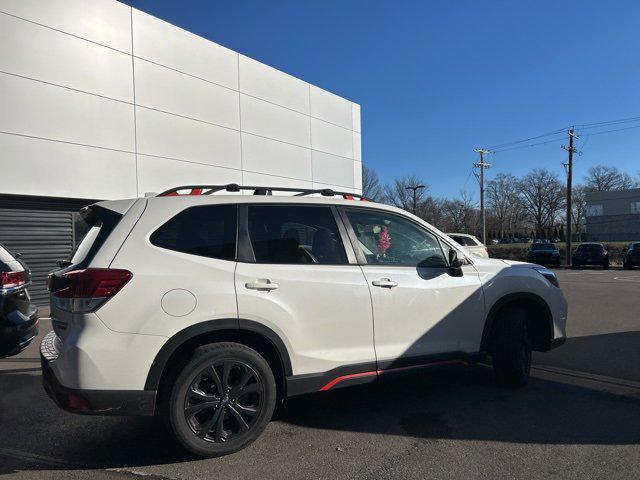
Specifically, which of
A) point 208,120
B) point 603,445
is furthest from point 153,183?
point 603,445

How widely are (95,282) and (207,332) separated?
2.62ft

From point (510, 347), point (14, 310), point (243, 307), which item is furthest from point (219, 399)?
point (14, 310)

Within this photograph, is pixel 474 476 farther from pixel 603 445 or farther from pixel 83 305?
pixel 83 305

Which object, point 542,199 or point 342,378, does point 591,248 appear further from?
point 542,199

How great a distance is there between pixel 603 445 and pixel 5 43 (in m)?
12.8

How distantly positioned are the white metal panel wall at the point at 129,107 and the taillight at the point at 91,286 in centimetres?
925

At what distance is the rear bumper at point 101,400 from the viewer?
317 centimetres

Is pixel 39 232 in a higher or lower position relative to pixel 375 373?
higher

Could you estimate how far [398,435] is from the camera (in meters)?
3.95

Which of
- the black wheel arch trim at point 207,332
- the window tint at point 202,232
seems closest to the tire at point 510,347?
the black wheel arch trim at point 207,332

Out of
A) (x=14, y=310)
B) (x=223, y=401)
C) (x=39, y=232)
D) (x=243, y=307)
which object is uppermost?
(x=39, y=232)

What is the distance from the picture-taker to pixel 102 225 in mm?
3605

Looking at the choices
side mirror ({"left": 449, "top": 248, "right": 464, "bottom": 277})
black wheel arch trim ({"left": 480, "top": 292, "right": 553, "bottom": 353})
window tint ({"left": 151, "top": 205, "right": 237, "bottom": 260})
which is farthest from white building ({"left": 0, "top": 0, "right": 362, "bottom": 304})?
black wheel arch trim ({"left": 480, "top": 292, "right": 553, "bottom": 353})

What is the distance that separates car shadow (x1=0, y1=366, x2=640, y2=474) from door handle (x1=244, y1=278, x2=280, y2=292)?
3.96 feet
